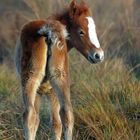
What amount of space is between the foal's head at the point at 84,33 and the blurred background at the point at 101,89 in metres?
1.05

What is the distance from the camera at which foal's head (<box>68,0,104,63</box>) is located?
6.66 metres

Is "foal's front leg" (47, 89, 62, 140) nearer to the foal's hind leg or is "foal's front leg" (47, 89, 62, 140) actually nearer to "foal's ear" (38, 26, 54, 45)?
the foal's hind leg

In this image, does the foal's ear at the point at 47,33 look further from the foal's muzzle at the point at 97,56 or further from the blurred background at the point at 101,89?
the blurred background at the point at 101,89

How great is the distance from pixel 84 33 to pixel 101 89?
168 cm

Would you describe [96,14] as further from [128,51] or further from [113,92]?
[113,92]

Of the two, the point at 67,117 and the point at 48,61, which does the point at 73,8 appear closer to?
the point at 48,61

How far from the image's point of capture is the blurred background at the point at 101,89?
24.5 ft

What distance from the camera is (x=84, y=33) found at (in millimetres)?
6754

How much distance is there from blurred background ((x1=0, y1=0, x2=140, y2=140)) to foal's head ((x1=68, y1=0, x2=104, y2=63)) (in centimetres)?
105

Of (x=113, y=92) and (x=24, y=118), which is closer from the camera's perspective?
(x=24, y=118)

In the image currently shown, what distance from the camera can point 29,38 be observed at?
6.61 metres

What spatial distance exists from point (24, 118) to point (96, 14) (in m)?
8.40

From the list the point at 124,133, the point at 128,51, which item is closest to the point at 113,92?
the point at 124,133

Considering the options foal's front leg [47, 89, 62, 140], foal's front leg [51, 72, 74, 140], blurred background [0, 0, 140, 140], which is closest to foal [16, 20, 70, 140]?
foal's front leg [51, 72, 74, 140]
